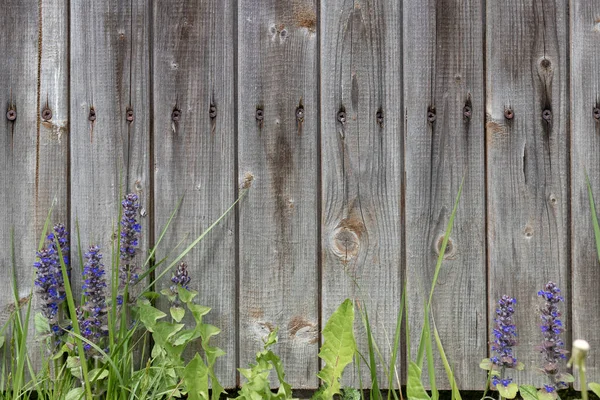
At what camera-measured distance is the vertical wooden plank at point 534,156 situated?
199cm

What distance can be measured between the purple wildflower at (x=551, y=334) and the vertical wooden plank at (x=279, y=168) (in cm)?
70

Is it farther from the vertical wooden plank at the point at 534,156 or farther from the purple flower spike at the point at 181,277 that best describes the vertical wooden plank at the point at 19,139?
the vertical wooden plank at the point at 534,156

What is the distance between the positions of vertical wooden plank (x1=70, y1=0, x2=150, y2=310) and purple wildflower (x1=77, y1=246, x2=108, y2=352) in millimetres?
159

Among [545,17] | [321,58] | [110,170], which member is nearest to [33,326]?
[110,170]

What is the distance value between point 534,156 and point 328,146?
675mm

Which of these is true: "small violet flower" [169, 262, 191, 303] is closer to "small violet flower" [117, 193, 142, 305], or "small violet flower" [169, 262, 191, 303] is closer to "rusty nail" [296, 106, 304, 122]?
"small violet flower" [117, 193, 142, 305]

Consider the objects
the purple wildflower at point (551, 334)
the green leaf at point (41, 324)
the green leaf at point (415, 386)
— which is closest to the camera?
the green leaf at point (415, 386)

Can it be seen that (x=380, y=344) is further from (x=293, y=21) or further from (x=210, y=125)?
(x=293, y=21)

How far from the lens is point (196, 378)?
173cm

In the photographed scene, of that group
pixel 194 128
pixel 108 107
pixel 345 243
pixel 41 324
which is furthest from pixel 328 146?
pixel 41 324

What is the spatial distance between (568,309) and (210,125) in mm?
1324

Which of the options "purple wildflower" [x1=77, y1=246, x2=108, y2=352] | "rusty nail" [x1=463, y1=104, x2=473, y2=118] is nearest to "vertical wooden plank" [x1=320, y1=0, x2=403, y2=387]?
"rusty nail" [x1=463, y1=104, x2=473, y2=118]


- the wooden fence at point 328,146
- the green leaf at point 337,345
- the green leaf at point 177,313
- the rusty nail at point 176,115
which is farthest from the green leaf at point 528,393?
the rusty nail at point 176,115

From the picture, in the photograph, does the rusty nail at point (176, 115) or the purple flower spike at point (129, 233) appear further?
the rusty nail at point (176, 115)
